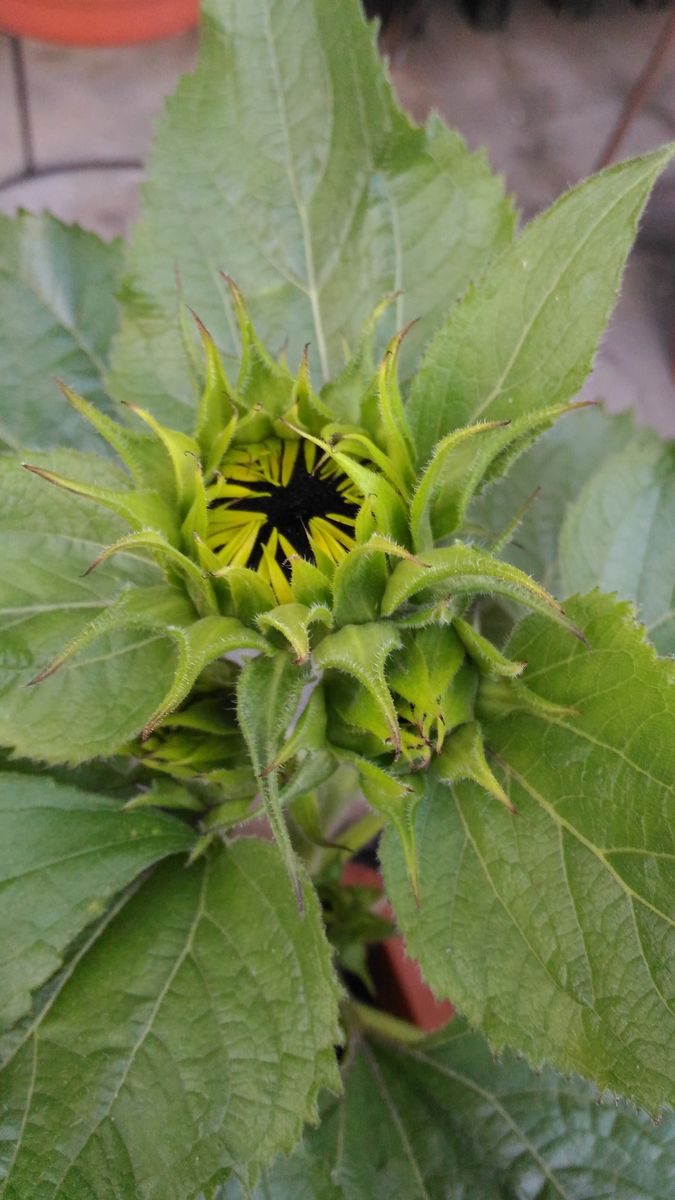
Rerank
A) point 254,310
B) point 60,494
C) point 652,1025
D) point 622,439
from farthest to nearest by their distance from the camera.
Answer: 1. point 622,439
2. point 254,310
3. point 60,494
4. point 652,1025

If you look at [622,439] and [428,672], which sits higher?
[622,439]

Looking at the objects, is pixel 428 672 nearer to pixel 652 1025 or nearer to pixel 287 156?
pixel 652 1025

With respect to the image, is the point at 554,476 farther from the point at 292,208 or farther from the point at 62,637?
the point at 62,637

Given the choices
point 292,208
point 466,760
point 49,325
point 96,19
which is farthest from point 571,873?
point 96,19

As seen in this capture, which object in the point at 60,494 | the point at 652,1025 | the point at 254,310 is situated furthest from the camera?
the point at 254,310

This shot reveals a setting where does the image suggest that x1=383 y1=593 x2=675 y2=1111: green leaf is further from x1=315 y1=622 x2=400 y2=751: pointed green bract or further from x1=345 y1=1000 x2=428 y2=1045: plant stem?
x1=345 y1=1000 x2=428 y2=1045: plant stem

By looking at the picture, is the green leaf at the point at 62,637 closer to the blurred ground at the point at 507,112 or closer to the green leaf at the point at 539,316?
the green leaf at the point at 539,316

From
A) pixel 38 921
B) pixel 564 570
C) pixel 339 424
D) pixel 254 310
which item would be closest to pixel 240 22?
pixel 254 310
